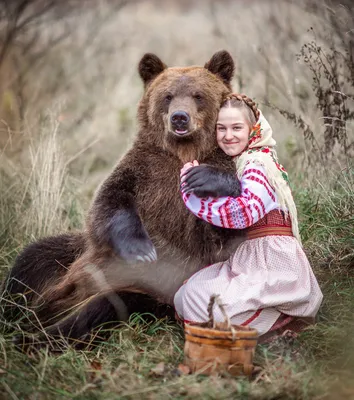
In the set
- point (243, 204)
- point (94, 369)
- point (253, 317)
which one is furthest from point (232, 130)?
point (94, 369)

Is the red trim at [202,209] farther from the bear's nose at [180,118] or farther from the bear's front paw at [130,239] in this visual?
the bear's nose at [180,118]

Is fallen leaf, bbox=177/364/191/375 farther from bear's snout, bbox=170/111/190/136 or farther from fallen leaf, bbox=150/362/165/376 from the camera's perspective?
bear's snout, bbox=170/111/190/136

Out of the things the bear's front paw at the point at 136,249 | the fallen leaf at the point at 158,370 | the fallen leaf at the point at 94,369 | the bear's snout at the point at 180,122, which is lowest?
the fallen leaf at the point at 94,369

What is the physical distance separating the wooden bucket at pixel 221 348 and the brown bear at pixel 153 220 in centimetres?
73

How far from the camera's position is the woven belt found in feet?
12.3

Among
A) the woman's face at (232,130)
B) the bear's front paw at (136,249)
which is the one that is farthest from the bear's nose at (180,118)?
the bear's front paw at (136,249)

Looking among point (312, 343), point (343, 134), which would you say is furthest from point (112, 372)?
point (343, 134)

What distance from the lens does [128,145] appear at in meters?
6.94

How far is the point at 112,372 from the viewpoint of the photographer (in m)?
3.39

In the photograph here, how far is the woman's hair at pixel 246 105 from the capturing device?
388 cm

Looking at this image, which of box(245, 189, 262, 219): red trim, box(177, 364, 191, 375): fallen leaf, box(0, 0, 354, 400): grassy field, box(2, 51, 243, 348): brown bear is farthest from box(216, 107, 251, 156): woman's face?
box(177, 364, 191, 375): fallen leaf

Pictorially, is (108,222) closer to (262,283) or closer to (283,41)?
(262,283)

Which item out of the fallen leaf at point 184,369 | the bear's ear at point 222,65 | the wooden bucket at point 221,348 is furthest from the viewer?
the bear's ear at point 222,65

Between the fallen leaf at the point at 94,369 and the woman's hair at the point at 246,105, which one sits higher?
the woman's hair at the point at 246,105
